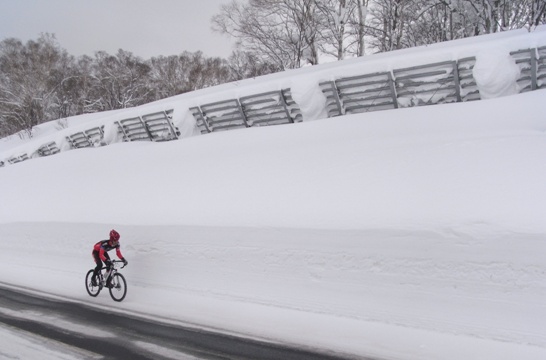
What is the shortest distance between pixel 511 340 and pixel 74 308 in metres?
7.61

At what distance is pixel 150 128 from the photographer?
1811cm

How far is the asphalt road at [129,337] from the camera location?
5086mm

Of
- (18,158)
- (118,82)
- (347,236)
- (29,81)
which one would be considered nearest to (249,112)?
(347,236)

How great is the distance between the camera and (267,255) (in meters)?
7.25

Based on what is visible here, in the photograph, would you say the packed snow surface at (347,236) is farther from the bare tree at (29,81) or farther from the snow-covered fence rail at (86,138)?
the bare tree at (29,81)

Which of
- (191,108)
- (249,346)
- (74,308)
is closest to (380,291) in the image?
(249,346)

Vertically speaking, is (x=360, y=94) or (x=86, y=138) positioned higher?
(x=86, y=138)

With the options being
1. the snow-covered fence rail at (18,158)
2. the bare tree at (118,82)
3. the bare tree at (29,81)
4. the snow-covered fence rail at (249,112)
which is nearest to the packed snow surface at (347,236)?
the snow-covered fence rail at (249,112)

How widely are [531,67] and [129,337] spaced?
1093 cm

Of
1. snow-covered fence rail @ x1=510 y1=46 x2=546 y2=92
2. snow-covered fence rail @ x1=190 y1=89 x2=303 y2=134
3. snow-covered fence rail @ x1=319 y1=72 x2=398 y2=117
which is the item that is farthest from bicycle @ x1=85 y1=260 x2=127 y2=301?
snow-covered fence rail @ x1=510 y1=46 x2=546 y2=92

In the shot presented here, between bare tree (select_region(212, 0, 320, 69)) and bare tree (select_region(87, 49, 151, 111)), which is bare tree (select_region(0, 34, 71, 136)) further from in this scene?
bare tree (select_region(212, 0, 320, 69))

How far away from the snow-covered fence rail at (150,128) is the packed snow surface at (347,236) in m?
5.03

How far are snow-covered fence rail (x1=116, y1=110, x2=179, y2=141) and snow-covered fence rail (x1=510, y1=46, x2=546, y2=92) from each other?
1296 centimetres

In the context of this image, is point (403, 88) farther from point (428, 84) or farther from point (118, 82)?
point (118, 82)
